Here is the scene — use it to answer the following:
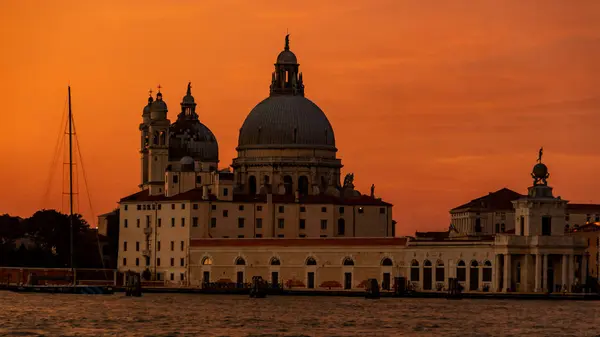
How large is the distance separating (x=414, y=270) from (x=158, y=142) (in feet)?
119

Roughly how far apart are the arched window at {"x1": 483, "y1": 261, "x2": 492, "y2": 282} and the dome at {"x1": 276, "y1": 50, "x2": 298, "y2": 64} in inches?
1438

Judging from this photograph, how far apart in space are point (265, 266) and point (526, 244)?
21839mm

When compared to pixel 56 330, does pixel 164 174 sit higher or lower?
higher

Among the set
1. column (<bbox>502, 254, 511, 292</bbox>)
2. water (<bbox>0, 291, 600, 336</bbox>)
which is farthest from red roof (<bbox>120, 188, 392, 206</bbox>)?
column (<bbox>502, 254, 511, 292</bbox>)

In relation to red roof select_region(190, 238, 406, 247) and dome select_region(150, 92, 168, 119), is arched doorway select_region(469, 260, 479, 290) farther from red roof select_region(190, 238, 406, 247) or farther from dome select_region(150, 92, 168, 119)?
dome select_region(150, 92, 168, 119)

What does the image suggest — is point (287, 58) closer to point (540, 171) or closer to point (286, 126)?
point (286, 126)

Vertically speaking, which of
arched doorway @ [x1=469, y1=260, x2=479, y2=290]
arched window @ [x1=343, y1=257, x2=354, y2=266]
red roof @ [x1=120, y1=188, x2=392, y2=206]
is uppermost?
red roof @ [x1=120, y1=188, x2=392, y2=206]

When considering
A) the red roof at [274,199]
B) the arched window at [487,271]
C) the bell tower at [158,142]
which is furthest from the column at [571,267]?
the bell tower at [158,142]

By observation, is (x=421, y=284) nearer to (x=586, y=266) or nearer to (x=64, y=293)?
(x=586, y=266)

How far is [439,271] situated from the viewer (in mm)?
168750

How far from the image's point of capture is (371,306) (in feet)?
483

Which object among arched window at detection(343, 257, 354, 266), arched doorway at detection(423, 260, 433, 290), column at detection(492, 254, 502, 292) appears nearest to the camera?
column at detection(492, 254, 502, 292)

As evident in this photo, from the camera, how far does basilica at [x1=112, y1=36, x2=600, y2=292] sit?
166 metres

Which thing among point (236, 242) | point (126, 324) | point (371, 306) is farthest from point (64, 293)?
point (126, 324)
